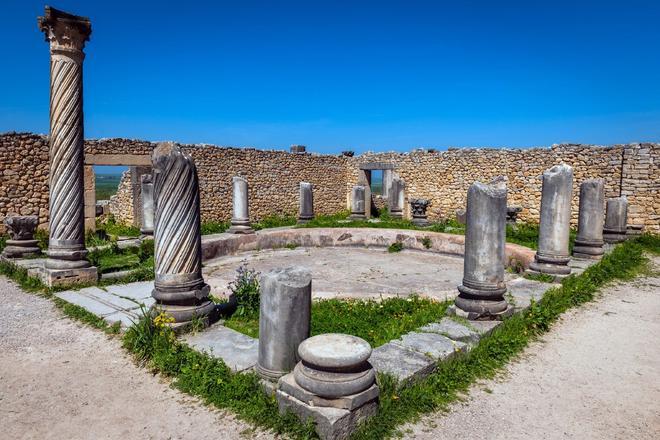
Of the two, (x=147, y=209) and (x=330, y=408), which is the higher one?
(x=147, y=209)

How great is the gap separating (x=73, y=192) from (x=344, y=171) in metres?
17.1

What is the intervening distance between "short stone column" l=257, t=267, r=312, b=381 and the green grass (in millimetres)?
1325

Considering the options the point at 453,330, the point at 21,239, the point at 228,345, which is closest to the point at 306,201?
the point at 21,239

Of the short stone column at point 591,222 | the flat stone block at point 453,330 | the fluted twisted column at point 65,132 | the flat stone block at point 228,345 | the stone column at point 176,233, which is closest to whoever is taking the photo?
the flat stone block at point 228,345

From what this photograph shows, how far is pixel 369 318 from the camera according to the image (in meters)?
5.84

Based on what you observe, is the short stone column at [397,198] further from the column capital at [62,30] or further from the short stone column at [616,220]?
the column capital at [62,30]

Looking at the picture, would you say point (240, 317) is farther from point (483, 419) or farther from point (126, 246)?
point (126, 246)

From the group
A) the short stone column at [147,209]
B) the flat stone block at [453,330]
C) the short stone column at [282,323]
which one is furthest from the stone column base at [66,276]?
the flat stone block at [453,330]

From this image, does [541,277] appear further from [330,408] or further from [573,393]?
[330,408]

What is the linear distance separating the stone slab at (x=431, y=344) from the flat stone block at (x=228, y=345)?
1.48 metres

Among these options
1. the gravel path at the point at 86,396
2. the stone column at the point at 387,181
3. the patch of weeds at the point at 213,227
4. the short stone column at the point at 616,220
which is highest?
the stone column at the point at 387,181

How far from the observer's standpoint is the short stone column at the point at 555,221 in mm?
7812

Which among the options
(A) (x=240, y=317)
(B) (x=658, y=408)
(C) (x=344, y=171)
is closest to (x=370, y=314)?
(A) (x=240, y=317)

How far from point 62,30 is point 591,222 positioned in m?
10.6
